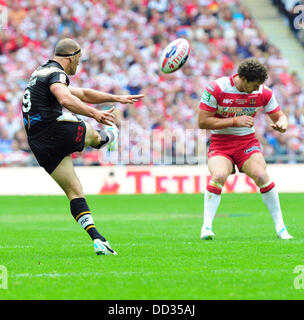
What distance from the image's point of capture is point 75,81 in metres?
22.6

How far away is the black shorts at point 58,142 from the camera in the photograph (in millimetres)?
8047

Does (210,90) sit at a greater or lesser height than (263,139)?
lesser

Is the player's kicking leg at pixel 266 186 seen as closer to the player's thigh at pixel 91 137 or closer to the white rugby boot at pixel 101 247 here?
the player's thigh at pixel 91 137

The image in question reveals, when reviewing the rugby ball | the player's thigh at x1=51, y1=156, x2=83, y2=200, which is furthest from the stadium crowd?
the player's thigh at x1=51, y1=156, x2=83, y2=200

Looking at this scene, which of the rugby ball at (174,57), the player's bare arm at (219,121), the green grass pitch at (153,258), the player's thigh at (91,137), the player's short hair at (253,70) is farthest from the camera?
the rugby ball at (174,57)

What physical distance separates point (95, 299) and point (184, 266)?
5.68ft

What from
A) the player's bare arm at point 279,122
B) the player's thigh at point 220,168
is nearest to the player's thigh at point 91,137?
the player's thigh at point 220,168

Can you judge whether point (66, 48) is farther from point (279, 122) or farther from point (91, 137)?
point (279, 122)

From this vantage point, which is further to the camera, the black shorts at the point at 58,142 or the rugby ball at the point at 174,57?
the rugby ball at the point at 174,57

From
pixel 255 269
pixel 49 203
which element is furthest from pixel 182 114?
pixel 255 269

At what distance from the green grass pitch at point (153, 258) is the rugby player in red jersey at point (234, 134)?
1.49 ft

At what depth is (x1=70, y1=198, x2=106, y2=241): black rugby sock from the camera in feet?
26.1
